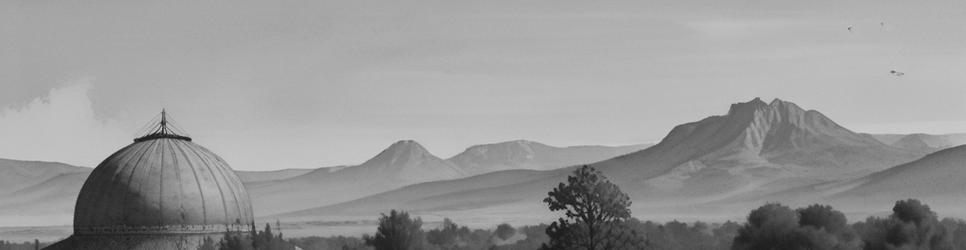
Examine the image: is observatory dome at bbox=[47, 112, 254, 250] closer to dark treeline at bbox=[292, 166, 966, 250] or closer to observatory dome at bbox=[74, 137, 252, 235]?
observatory dome at bbox=[74, 137, 252, 235]

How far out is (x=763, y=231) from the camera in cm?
8450

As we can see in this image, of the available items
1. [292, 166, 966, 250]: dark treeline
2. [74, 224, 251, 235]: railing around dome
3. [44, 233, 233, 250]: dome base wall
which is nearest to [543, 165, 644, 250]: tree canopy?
[292, 166, 966, 250]: dark treeline

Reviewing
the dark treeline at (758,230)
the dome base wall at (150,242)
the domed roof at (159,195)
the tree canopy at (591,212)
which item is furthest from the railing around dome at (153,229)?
the tree canopy at (591,212)

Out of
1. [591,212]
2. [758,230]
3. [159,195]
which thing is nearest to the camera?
[591,212]

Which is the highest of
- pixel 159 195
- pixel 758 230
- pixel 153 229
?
pixel 159 195

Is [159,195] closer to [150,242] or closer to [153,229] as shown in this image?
[153,229]

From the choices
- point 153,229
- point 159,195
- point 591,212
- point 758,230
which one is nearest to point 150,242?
point 153,229

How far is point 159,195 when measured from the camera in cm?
5712

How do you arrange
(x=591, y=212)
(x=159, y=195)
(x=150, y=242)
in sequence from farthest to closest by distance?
(x=159, y=195) → (x=150, y=242) → (x=591, y=212)

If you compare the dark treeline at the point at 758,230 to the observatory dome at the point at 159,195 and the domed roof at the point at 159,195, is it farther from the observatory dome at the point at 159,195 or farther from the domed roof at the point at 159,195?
the observatory dome at the point at 159,195

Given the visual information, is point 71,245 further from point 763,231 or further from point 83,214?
point 763,231

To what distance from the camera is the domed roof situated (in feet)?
187

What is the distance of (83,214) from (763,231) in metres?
43.0

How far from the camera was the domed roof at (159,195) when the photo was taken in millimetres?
57000
